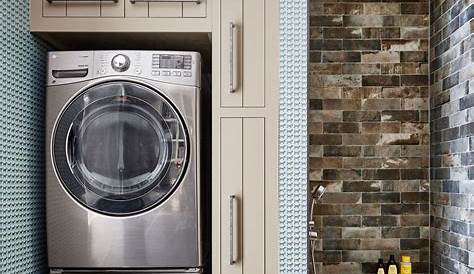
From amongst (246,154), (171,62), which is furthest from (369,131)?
(171,62)

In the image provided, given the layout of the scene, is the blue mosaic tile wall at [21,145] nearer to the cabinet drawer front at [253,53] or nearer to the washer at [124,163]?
the washer at [124,163]

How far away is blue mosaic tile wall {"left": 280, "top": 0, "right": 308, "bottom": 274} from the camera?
7.67 ft

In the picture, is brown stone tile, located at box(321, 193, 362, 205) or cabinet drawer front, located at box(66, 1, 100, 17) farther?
brown stone tile, located at box(321, 193, 362, 205)

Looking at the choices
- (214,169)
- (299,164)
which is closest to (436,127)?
(299,164)

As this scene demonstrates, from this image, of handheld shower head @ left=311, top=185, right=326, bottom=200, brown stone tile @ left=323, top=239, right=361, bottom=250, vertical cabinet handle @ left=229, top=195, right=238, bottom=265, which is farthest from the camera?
brown stone tile @ left=323, top=239, right=361, bottom=250

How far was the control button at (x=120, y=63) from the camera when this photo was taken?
2.37 m

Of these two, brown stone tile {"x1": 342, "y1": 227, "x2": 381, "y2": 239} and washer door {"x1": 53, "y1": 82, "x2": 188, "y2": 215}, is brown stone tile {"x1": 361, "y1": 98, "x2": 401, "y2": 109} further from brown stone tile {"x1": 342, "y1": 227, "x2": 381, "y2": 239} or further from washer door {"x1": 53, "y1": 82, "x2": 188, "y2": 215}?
washer door {"x1": 53, "y1": 82, "x2": 188, "y2": 215}

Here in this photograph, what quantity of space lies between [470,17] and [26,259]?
2.00m

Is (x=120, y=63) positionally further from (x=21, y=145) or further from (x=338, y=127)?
(x=338, y=127)

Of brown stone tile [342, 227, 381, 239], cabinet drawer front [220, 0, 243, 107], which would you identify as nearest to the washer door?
cabinet drawer front [220, 0, 243, 107]

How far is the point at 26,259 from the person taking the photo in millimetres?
2344

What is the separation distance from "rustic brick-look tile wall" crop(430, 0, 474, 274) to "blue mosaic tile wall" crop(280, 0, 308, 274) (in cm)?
71

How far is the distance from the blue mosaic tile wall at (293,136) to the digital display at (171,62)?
39 centimetres

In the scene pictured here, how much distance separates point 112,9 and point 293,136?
2.82ft
